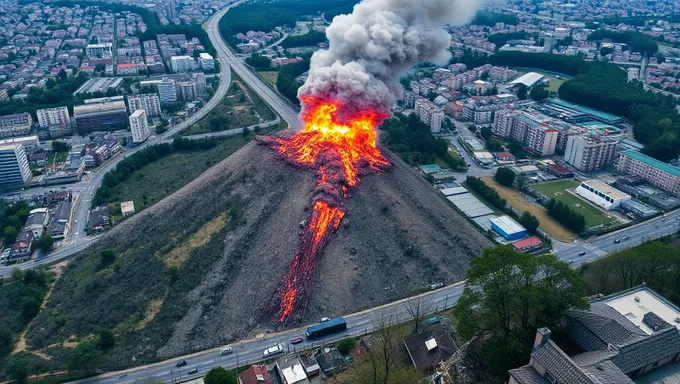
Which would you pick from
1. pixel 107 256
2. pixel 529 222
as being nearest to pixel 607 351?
pixel 529 222

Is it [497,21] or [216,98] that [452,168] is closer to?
[216,98]

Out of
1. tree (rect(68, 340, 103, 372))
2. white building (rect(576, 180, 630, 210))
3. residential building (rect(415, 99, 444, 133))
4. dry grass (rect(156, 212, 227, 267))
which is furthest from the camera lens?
residential building (rect(415, 99, 444, 133))

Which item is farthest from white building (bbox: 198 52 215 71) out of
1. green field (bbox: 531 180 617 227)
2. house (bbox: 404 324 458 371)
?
house (bbox: 404 324 458 371)

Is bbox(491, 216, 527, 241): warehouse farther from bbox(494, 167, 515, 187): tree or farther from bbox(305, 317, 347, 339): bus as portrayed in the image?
bbox(305, 317, 347, 339): bus

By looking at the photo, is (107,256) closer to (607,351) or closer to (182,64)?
(607,351)

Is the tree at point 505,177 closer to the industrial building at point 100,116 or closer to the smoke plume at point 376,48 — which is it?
the smoke plume at point 376,48

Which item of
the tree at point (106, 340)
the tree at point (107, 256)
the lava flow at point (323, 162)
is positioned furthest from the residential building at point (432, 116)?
the tree at point (106, 340)

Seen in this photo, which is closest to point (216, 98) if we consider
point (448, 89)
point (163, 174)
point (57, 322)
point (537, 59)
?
point (163, 174)
